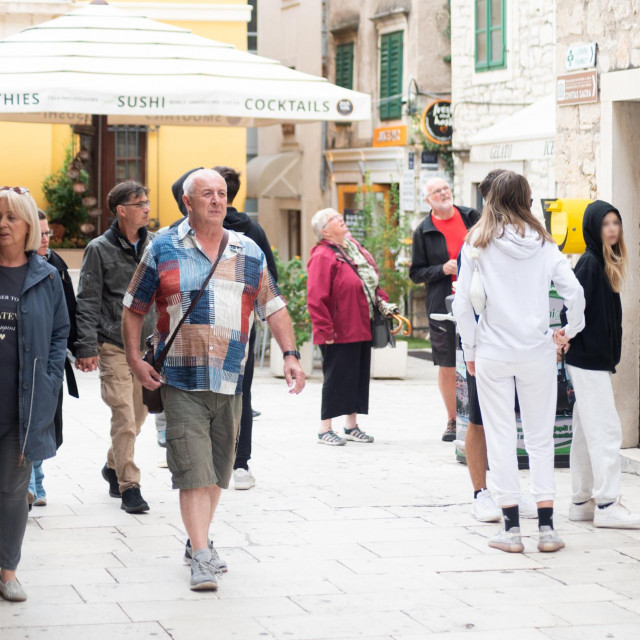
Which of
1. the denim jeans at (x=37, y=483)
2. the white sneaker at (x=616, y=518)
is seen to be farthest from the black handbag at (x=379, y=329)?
the white sneaker at (x=616, y=518)

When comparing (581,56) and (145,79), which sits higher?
(145,79)

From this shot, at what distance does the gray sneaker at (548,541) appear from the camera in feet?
22.1

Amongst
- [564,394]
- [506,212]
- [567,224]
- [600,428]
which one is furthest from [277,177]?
[506,212]

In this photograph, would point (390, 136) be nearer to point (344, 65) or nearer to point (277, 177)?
point (344, 65)

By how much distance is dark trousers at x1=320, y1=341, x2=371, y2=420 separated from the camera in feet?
33.8

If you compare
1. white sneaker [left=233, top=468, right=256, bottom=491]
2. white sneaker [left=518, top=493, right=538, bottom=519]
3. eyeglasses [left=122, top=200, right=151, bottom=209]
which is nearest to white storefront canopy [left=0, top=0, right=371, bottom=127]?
eyeglasses [left=122, top=200, right=151, bottom=209]

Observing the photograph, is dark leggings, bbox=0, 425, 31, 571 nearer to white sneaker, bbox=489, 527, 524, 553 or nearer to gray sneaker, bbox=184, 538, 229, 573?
gray sneaker, bbox=184, 538, 229, 573

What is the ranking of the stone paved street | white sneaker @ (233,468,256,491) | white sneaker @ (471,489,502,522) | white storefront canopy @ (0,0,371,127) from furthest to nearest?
1. white storefront canopy @ (0,0,371,127)
2. white sneaker @ (233,468,256,491)
3. white sneaker @ (471,489,502,522)
4. the stone paved street

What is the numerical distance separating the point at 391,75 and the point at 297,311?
11.6 m

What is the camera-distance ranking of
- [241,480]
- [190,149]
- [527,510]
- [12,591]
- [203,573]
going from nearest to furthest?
[12,591]
[203,573]
[527,510]
[241,480]
[190,149]

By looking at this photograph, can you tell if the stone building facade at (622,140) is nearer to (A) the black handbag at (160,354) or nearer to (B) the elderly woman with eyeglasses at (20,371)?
(A) the black handbag at (160,354)

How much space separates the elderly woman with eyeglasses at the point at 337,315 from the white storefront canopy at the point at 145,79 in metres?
2.88

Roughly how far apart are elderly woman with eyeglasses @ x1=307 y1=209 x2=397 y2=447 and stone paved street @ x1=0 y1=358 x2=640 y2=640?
0.78 metres

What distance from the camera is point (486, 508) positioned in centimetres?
746
